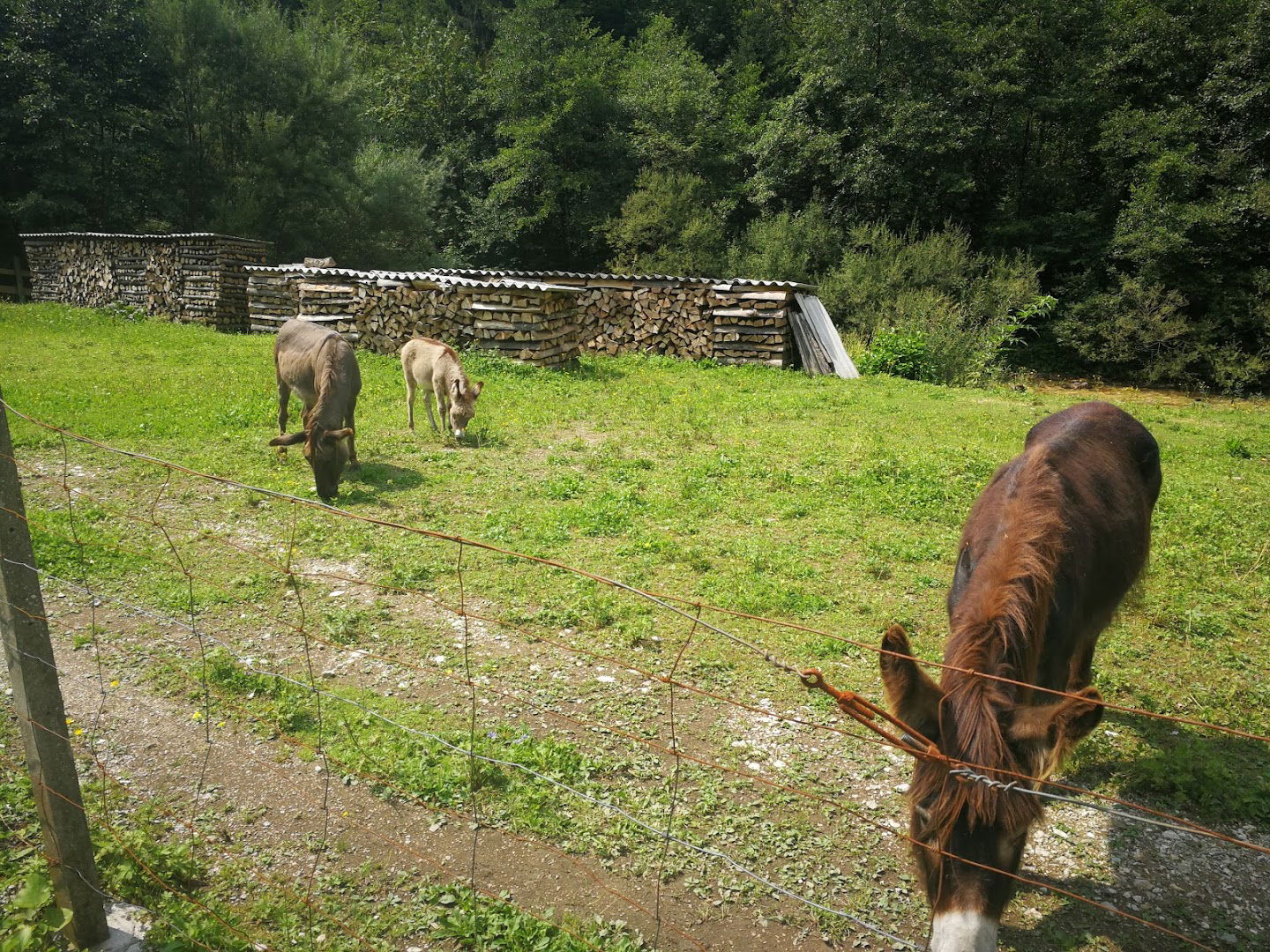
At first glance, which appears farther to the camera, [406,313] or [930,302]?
[930,302]

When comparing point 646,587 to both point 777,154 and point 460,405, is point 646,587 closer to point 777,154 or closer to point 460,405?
point 460,405

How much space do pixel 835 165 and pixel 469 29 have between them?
1045 inches

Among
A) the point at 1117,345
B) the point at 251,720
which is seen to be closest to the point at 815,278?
the point at 1117,345

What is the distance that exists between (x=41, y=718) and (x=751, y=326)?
15.1 meters

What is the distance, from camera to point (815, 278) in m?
25.1

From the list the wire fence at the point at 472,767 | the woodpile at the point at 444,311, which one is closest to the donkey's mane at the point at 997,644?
the wire fence at the point at 472,767

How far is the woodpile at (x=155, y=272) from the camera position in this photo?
61.3ft

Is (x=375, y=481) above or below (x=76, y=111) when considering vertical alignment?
below

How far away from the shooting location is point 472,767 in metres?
3.47

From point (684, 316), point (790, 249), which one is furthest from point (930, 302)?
point (790, 249)

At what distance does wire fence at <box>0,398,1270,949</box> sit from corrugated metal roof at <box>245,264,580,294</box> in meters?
9.16

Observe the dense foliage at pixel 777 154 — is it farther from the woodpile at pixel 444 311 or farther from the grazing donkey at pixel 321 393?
the grazing donkey at pixel 321 393

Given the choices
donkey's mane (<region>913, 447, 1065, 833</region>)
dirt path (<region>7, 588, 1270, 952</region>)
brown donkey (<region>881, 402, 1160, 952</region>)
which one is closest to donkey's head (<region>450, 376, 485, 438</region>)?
dirt path (<region>7, 588, 1270, 952</region>)

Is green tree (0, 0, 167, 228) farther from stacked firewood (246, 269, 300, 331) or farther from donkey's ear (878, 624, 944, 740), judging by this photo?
donkey's ear (878, 624, 944, 740)
